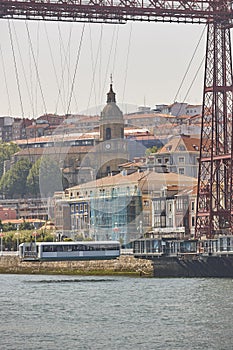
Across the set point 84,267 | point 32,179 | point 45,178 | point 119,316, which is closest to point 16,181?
point 32,179

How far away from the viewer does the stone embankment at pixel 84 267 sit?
8606 centimetres

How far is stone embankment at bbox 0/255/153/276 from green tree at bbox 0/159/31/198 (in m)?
60.9

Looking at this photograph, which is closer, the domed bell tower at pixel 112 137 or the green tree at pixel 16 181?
the domed bell tower at pixel 112 137

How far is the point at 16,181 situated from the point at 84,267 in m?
74.9

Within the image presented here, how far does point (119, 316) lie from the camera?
4988 cm

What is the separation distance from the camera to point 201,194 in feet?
251

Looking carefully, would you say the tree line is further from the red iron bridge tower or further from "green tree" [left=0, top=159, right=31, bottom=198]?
the red iron bridge tower

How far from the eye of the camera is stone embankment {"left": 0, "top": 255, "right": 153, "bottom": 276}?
8606cm

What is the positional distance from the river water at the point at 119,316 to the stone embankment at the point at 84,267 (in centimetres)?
1383

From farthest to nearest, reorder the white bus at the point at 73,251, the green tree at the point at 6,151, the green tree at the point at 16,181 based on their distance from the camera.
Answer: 1. the green tree at the point at 6,151
2. the green tree at the point at 16,181
3. the white bus at the point at 73,251

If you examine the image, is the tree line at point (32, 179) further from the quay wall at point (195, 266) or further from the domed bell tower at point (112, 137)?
the quay wall at point (195, 266)

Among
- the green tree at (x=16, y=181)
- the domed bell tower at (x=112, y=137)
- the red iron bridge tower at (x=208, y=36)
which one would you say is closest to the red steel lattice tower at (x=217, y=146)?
the red iron bridge tower at (x=208, y=36)

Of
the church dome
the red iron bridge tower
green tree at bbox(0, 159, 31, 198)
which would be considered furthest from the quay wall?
green tree at bbox(0, 159, 31, 198)

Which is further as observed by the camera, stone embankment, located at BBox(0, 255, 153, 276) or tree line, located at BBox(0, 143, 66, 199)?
tree line, located at BBox(0, 143, 66, 199)
